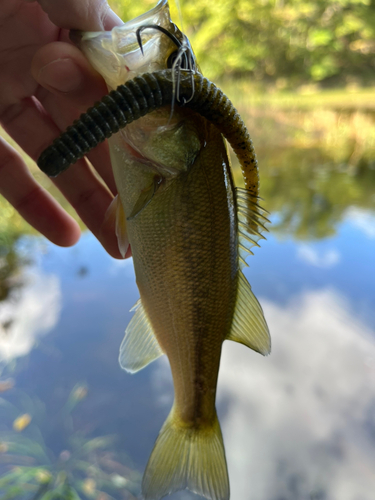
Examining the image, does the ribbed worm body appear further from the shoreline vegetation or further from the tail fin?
the shoreline vegetation

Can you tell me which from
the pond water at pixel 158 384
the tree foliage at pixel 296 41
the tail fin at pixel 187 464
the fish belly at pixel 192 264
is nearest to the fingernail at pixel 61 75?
the fish belly at pixel 192 264

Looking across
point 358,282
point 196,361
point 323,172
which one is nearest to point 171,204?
point 196,361

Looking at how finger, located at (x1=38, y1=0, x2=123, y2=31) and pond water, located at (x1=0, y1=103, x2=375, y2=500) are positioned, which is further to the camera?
pond water, located at (x1=0, y1=103, x2=375, y2=500)

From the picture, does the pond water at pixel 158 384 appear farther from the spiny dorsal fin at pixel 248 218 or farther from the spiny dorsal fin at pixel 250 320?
the spiny dorsal fin at pixel 248 218

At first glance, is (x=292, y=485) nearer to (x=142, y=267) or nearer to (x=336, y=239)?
(x=142, y=267)

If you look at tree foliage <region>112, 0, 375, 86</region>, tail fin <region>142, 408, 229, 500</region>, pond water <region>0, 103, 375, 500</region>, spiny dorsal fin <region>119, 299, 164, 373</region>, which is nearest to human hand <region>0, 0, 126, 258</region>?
spiny dorsal fin <region>119, 299, 164, 373</region>

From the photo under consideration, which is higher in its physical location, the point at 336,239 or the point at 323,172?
the point at 323,172
